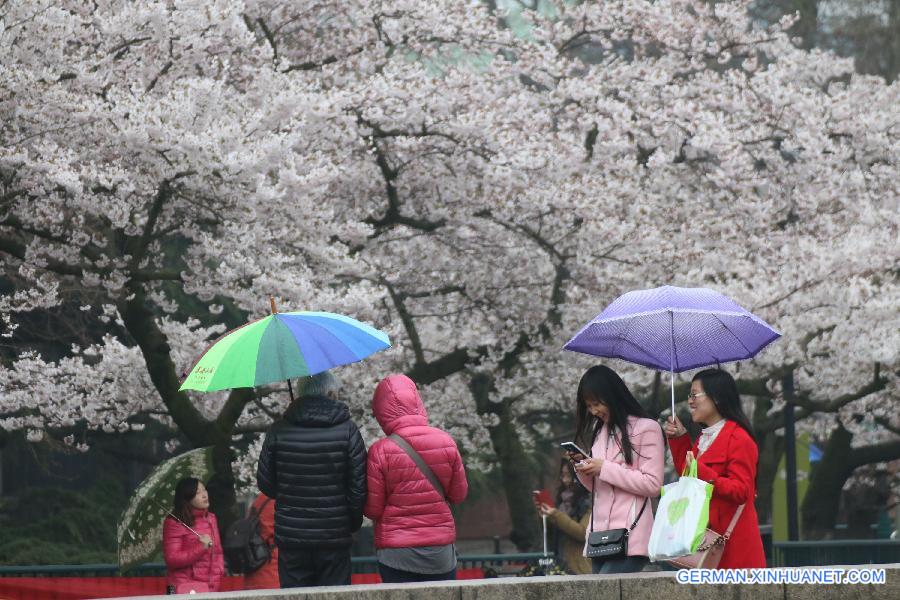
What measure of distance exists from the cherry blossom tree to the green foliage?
2404 mm

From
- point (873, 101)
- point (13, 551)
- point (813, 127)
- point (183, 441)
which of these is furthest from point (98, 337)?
point (873, 101)

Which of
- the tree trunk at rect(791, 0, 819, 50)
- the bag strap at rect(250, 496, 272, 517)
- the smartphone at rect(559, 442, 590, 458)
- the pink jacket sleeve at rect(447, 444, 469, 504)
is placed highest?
the tree trunk at rect(791, 0, 819, 50)

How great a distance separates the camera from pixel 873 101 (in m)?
17.8

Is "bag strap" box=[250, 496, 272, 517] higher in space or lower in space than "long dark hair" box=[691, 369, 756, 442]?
lower

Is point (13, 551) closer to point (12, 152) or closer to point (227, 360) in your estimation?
point (12, 152)

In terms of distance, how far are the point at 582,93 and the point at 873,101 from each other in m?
5.12

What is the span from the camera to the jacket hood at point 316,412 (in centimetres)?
649

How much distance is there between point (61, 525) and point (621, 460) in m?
13.6

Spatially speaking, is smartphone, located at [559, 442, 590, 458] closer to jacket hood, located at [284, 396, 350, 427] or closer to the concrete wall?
the concrete wall

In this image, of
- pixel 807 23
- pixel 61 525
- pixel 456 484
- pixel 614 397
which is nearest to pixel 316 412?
pixel 456 484

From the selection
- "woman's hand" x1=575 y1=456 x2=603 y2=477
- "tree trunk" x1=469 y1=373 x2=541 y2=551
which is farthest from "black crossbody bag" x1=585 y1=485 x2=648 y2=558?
"tree trunk" x1=469 y1=373 x2=541 y2=551

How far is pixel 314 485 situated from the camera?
644 cm

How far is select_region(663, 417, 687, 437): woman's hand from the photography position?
20.4ft

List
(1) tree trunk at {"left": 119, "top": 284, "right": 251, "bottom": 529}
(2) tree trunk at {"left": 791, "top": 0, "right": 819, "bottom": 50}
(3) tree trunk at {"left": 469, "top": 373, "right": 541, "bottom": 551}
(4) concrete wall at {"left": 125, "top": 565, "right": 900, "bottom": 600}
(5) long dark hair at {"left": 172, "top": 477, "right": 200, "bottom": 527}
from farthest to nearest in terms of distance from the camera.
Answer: (2) tree trunk at {"left": 791, "top": 0, "right": 819, "bottom": 50}, (3) tree trunk at {"left": 469, "top": 373, "right": 541, "bottom": 551}, (1) tree trunk at {"left": 119, "top": 284, "right": 251, "bottom": 529}, (5) long dark hair at {"left": 172, "top": 477, "right": 200, "bottom": 527}, (4) concrete wall at {"left": 125, "top": 565, "right": 900, "bottom": 600}
